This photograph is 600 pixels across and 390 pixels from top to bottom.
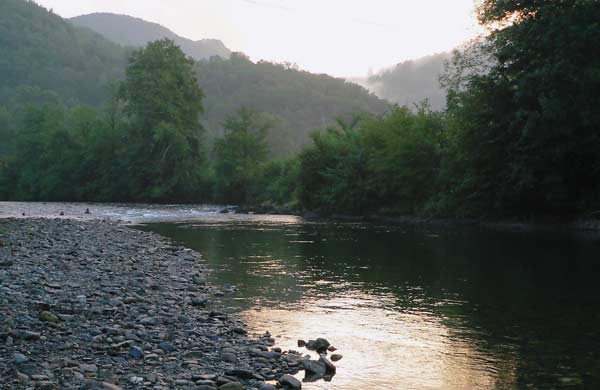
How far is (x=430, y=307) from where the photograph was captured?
1245cm

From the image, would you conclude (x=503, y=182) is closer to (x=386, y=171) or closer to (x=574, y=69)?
(x=574, y=69)

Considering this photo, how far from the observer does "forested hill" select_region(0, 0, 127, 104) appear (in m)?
135

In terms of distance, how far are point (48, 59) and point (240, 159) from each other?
96.7 metres

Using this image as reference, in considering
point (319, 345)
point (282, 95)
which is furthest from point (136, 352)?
point (282, 95)

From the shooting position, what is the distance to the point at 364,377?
26.0 ft

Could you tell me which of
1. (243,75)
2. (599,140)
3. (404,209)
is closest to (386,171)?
(404,209)

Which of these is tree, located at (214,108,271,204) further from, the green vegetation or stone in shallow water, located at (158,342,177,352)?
stone in shallow water, located at (158,342,177,352)

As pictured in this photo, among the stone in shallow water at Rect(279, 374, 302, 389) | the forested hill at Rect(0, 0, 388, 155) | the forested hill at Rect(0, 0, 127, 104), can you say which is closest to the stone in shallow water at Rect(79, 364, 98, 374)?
the stone in shallow water at Rect(279, 374, 302, 389)

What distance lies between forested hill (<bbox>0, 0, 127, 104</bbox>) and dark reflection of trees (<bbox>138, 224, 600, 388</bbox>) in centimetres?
11366

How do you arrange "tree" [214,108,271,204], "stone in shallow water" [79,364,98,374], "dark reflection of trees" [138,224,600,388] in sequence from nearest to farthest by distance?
"stone in shallow water" [79,364,98,374], "dark reflection of trees" [138,224,600,388], "tree" [214,108,271,204]

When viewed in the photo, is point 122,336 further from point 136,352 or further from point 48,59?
point 48,59

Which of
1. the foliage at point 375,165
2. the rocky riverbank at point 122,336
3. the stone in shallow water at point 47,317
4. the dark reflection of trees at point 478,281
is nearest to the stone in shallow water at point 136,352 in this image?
the rocky riverbank at point 122,336

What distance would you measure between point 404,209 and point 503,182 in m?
12.9

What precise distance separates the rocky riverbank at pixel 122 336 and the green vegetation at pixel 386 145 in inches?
957
